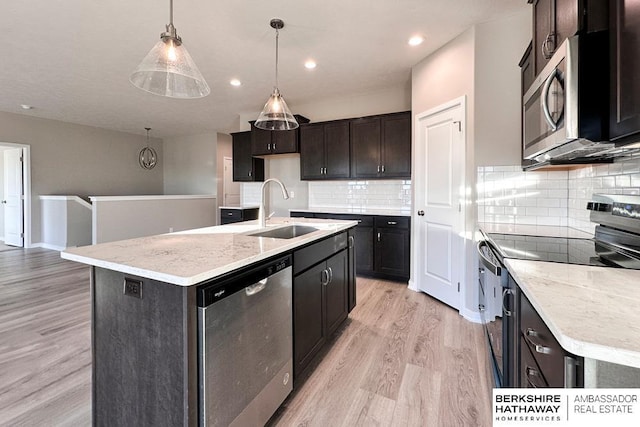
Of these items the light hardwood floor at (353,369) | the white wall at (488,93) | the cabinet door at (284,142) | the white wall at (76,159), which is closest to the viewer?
the light hardwood floor at (353,369)

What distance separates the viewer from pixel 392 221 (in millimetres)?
3822

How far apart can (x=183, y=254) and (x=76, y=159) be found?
7.25 metres

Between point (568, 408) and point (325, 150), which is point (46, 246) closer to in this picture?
point (325, 150)

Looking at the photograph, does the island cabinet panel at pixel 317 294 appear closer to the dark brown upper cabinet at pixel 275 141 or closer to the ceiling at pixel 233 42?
the ceiling at pixel 233 42

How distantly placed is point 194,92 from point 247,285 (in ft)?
4.54

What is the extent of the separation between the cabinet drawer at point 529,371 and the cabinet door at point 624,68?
830 millimetres

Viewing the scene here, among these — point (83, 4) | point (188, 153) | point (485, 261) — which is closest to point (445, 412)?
point (485, 261)

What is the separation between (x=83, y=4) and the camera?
240cm

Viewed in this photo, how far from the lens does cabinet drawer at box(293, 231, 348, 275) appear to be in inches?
67.4

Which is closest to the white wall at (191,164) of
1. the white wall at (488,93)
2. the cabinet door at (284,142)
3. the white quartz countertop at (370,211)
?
the cabinet door at (284,142)

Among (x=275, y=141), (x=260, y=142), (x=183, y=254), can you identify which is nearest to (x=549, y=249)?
(x=183, y=254)

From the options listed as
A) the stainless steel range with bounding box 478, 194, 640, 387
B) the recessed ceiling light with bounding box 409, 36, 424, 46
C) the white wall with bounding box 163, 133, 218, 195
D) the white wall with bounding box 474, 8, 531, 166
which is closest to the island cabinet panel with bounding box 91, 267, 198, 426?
the stainless steel range with bounding box 478, 194, 640, 387

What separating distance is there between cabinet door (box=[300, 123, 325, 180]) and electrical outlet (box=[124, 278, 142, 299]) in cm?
344

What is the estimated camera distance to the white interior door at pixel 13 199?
19.8ft
